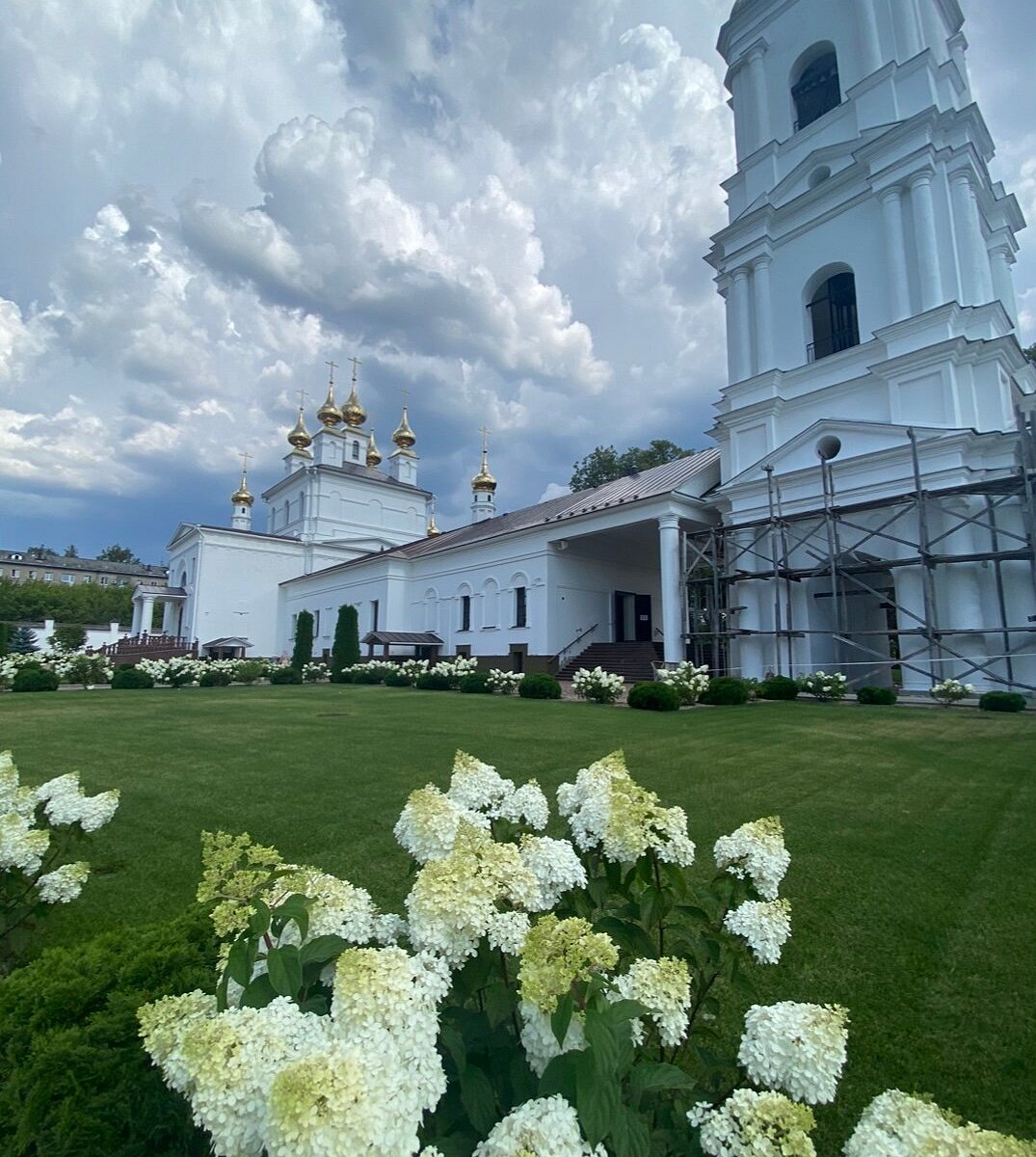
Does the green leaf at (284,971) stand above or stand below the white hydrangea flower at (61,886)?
above

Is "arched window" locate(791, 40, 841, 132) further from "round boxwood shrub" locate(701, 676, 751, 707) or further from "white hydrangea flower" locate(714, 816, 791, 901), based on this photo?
"white hydrangea flower" locate(714, 816, 791, 901)

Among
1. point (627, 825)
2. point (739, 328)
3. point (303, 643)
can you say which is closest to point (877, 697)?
point (739, 328)

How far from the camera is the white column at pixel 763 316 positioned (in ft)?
66.4

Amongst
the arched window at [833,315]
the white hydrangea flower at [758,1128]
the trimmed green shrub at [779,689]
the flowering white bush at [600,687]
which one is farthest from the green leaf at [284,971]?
the arched window at [833,315]

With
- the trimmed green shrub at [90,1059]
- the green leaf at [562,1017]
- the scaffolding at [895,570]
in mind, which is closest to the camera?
the green leaf at [562,1017]

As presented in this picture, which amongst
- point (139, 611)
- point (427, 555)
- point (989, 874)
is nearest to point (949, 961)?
point (989, 874)

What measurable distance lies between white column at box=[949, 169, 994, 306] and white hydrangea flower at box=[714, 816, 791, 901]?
2055cm

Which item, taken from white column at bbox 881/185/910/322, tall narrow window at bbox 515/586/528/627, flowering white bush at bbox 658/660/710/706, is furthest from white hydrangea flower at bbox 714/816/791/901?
tall narrow window at bbox 515/586/528/627

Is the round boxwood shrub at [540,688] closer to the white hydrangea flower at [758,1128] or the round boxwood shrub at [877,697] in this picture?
the round boxwood shrub at [877,697]

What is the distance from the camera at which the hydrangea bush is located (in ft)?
3.67

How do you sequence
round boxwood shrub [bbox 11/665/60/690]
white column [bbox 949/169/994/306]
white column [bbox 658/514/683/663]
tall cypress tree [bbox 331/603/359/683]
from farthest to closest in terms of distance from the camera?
tall cypress tree [bbox 331/603/359/683]
white column [bbox 658/514/683/663]
round boxwood shrub [bbox 11/665/60/690]
white column [bbox 949/169/994/306]

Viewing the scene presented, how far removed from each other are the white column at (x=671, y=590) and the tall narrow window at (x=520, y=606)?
7.62 meters

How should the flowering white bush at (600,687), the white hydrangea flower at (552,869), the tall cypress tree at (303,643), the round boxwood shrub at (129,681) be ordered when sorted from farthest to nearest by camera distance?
the tall cypress tree at (303,643), the round boxwood shrub at (129,681), the flowering white bush at (600,687), the white hydrangea flower at (552,869)

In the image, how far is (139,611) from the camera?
4981 centimetres
